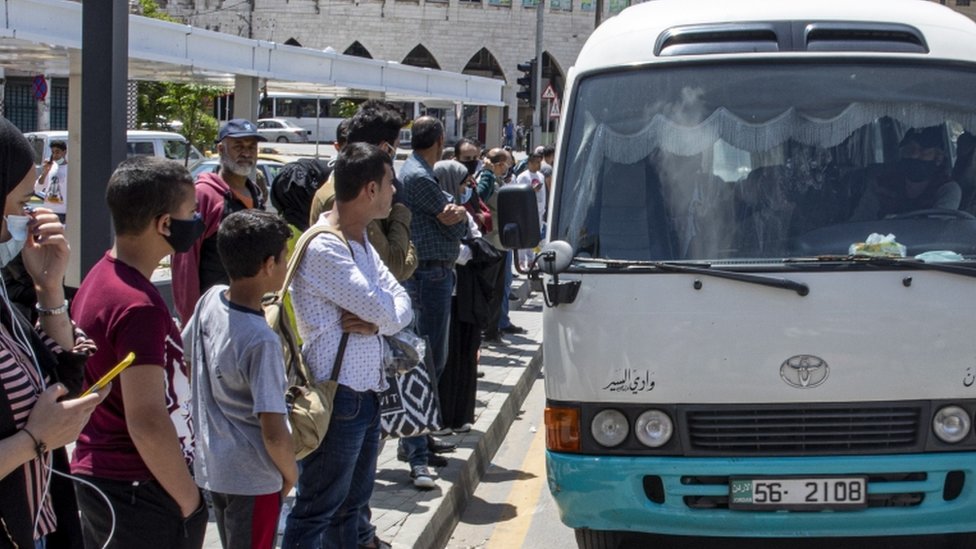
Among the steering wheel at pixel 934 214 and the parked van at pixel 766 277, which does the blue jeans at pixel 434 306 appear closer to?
the parked van at pixel 766 277

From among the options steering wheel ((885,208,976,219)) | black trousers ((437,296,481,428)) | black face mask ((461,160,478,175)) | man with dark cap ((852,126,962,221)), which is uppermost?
man with dark cap ((852,126,962,221))

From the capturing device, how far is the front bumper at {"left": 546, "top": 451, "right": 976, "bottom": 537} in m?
5.04

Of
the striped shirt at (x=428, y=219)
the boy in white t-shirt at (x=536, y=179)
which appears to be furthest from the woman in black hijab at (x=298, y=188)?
the boy in white t-shirt at (x=536, y=179)

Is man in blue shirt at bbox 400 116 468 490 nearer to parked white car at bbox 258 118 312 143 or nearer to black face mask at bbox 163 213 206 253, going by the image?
black face mask at bbox 163 213 206 253

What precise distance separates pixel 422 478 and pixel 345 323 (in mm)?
2132

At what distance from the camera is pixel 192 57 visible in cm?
1684

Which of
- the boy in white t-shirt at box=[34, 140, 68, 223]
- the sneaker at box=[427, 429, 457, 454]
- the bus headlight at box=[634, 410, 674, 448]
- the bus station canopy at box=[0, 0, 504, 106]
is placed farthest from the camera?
the boy in white t-shirt at box=[34, 140, 68, 223]

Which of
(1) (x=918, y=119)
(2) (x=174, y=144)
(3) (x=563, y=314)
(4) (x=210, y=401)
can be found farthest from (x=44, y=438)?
(2) (x=174, y=144)

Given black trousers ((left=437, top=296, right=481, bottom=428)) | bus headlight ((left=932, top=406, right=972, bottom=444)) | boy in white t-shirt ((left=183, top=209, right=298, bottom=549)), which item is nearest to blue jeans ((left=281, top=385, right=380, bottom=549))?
boy in white t-shirt ((left=183, top=209, right=298, bottom=549))

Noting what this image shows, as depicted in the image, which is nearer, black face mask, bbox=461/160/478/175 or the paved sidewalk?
the paved sidewalk

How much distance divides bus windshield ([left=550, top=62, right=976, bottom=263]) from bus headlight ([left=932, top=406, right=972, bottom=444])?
2.16 feet

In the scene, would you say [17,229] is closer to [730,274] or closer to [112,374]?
[112,374]

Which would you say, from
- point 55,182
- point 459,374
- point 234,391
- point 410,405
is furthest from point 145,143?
point 234,391

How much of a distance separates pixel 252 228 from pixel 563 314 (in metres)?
1.79
